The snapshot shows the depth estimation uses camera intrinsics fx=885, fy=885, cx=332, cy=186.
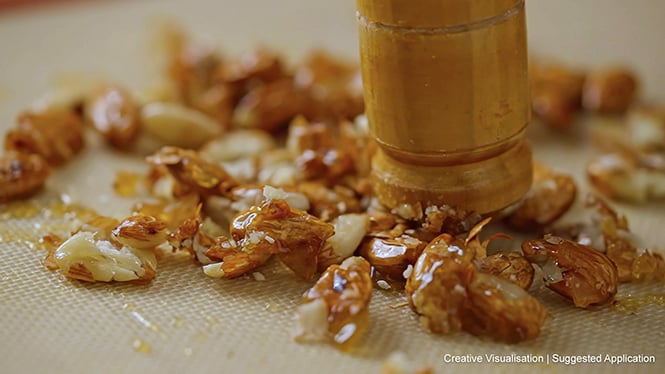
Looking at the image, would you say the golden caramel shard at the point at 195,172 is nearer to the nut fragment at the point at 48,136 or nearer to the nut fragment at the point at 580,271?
the nut fragment at the point at 48,136

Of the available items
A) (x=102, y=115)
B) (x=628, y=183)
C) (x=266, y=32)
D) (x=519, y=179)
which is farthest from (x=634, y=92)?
(x=102, y=115)

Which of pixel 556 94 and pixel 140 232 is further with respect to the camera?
pixel 556 94

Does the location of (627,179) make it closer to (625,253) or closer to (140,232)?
(625,253)

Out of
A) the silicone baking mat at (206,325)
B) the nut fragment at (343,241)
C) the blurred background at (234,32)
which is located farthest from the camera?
the blurred background at (234,32)

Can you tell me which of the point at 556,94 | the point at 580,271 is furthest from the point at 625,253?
the point at 556,94

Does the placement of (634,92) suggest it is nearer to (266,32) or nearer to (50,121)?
(266,32)

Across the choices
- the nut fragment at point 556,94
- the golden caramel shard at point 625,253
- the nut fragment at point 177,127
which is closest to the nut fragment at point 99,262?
the nut fragment at point 177,127

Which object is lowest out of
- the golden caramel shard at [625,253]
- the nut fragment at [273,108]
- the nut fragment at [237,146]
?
the golden caramel shard at [625,253]
